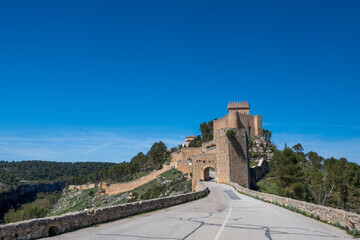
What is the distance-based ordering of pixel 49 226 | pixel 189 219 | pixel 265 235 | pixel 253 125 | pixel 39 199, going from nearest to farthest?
pixel 49 226, pixel 265 235, pixel 189 219, pixel 253 125, pixel 39 199

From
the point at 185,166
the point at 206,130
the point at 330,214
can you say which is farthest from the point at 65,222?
the point at 206,130

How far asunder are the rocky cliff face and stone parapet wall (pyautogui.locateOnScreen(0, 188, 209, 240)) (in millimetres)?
106263

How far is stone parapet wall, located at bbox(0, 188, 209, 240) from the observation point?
6289 mm

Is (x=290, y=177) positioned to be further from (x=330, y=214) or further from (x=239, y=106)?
(x=239, y=106)

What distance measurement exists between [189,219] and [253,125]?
60.4m

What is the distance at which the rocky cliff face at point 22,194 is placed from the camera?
355 feet

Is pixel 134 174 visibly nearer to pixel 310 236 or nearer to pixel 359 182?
pixel 359 182

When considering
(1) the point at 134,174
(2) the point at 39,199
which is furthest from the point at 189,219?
(2) the point at 39,199

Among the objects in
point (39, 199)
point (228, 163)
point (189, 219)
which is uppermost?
point (228, 163)

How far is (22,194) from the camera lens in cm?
12925

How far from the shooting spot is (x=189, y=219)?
10.5 metres

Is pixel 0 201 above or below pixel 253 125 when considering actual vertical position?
below

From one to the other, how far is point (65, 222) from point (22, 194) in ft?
473

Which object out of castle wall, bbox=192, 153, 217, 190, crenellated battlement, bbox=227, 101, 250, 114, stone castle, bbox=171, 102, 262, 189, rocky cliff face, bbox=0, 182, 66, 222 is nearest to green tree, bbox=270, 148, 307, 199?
stone castle, bbox=171, 102, 262, 189
